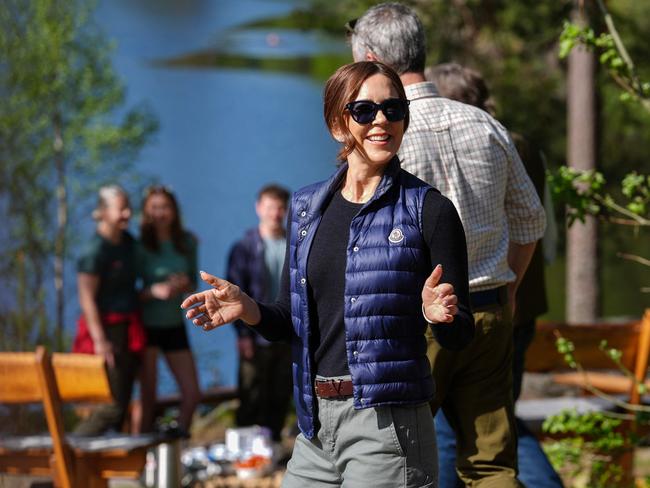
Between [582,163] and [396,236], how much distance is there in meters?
6.67

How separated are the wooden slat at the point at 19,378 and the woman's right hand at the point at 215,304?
252 cm

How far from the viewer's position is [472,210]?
3203 millimetres

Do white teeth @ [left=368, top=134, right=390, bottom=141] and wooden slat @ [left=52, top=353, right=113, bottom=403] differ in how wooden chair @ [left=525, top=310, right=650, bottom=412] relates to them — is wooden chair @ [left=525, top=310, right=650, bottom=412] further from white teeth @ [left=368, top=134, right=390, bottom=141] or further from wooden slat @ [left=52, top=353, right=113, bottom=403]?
white teeth @ [left=368, top=134, right=390, bottom=141]

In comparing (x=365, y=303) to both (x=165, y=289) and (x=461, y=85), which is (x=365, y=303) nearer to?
(x=461, y=85)

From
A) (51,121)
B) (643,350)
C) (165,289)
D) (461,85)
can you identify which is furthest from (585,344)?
(51,121)

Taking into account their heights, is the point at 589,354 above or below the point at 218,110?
below

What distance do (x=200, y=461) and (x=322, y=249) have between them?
401cm

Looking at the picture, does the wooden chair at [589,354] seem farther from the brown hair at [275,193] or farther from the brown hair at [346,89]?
the brown hair at [346,89]

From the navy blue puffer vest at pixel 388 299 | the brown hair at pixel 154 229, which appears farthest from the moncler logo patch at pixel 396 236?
the brown hair at pixel 154 229

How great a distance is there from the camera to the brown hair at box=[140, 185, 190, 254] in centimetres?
671

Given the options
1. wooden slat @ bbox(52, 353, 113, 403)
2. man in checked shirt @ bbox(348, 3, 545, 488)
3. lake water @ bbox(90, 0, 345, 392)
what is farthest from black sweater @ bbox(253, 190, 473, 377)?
lake water @ bbox(90, 0, 345, 392)

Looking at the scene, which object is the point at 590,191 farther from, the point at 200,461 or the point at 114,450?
the point at 200,461

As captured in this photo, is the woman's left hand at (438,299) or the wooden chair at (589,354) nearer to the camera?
the woman's left hand at (438,299)

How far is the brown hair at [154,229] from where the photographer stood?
6.71 m
